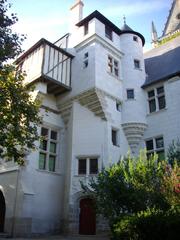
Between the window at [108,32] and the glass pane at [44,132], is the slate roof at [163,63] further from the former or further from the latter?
the glass pane at [44,132]

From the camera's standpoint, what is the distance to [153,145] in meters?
16.7

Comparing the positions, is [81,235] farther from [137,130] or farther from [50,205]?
[137,130]

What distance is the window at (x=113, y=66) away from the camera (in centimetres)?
1842

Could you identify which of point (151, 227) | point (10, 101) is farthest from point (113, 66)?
point (151, 227)

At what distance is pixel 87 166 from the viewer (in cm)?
1587

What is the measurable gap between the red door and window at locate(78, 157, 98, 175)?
154 centimetres

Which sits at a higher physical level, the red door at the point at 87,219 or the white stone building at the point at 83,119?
the white stone building at the point at 83,119

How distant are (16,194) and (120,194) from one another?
19.8 ft

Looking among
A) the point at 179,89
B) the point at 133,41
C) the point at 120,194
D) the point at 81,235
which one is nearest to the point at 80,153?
the point at 81,235

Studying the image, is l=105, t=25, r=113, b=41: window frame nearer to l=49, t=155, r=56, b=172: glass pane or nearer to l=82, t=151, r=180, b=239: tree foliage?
l=49, t=155, r=56, b=172: glass pane

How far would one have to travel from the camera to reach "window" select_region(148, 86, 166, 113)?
56.9 feet

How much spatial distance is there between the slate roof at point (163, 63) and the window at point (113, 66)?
211 cm

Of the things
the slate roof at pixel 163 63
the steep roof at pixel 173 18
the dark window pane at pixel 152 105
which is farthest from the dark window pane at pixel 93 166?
the steep roof at pixel 173 18

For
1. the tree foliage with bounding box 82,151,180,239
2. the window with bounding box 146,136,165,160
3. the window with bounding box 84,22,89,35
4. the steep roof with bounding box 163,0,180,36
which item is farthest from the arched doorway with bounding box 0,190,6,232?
the steep roof with bounding box 163,0,180,36
